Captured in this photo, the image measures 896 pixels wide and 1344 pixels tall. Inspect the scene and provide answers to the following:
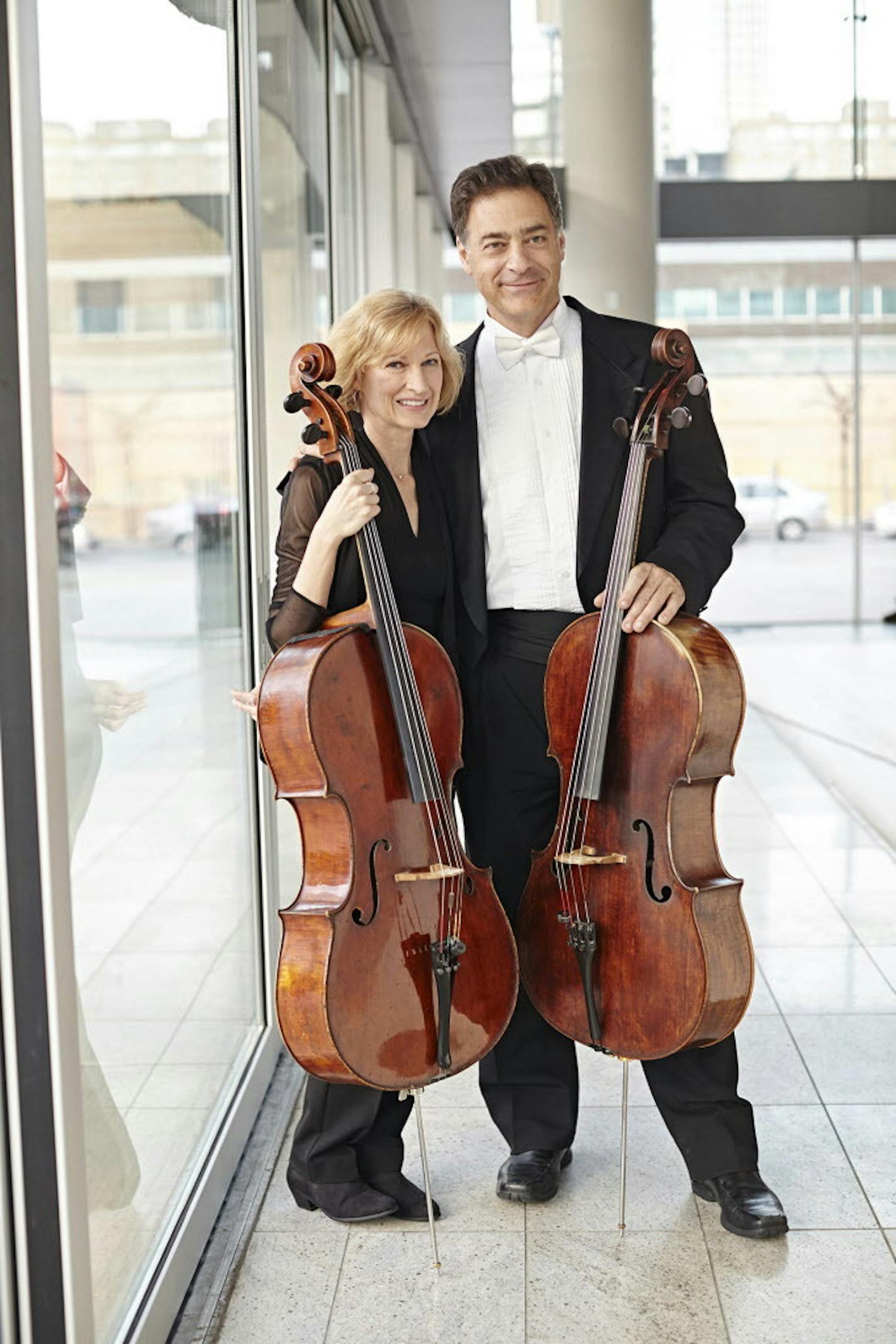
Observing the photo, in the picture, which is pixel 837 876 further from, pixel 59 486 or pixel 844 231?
pixel 844 231

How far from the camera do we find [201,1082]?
7.70 ft

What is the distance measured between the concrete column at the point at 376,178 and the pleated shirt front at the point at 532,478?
9.48ft

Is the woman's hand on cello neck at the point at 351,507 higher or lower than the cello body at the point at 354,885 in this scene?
higher

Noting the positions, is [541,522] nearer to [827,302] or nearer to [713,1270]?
[713,1270]

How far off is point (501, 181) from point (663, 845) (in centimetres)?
100

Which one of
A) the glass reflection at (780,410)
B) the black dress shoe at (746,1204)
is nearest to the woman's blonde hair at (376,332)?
the black dress shoe at (746,1204)

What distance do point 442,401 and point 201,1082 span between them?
114 cm

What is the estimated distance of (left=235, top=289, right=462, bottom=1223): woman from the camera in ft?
6.66

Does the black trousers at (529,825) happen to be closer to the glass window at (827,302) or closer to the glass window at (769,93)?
the glass window at (769,93)

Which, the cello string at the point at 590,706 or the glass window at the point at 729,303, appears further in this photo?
the glass window at the point at 729,303

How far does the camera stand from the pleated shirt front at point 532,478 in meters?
2.25

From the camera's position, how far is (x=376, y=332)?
206 cm

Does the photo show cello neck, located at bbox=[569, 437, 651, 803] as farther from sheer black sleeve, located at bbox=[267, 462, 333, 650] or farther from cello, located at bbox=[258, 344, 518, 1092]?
sheer black sleeve, located at bbox=[267, 462, 333, 650]

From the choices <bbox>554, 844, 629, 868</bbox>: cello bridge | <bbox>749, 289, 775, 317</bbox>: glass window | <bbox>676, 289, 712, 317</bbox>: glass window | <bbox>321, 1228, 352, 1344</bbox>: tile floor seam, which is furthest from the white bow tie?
<bbox>749, 289, 775, 317</bbox>: glass window
